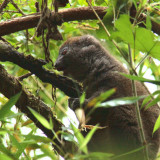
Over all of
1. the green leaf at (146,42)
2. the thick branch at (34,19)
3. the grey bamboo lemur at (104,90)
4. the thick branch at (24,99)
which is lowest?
the grey bamboo lemur at (104,90)

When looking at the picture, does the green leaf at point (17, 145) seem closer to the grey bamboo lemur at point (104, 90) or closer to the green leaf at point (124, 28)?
the green leaf at point (124, 28)

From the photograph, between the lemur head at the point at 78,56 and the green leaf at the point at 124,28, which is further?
the lemur head at the point at 78,56

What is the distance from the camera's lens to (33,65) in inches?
128

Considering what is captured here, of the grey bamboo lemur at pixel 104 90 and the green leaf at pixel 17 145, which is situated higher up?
the green leaf at pixel 17 145

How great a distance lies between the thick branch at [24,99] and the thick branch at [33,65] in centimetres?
28

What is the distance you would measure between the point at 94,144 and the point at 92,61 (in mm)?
1619

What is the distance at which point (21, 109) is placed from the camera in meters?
3.54

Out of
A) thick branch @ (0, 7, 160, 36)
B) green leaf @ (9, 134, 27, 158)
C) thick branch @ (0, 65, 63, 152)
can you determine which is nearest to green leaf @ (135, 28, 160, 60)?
thick branch @ (0, 7, 160, 36)

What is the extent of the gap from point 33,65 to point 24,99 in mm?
518

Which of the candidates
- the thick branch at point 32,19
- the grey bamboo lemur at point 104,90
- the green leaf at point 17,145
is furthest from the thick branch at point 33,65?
the green leaf at point 17,145

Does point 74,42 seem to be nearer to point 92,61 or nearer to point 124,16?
point 92,61

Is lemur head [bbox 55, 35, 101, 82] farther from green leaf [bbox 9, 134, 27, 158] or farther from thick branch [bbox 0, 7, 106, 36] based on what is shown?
green leaf [bbox 9, 134, 27, 158]

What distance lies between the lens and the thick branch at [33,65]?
3224mm

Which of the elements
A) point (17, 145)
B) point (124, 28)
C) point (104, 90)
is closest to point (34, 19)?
point (124, 28)
